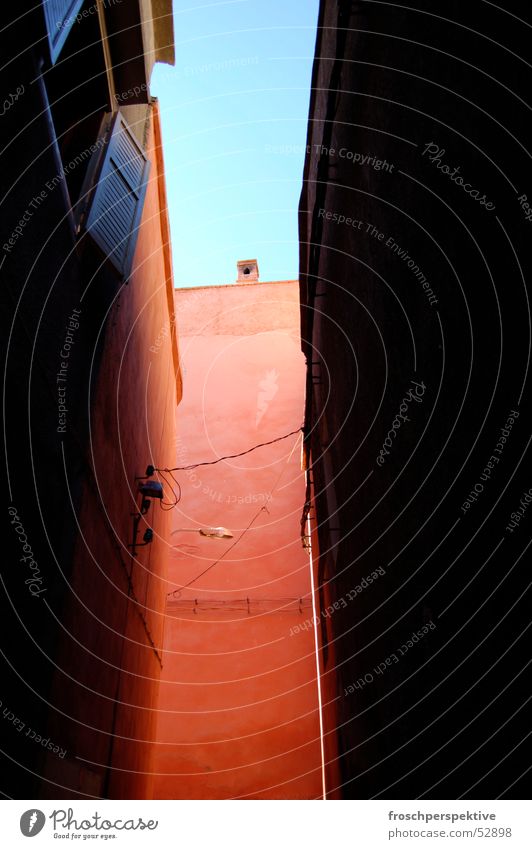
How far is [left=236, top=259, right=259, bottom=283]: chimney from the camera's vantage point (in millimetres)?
19991

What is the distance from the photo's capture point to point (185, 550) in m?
15.0

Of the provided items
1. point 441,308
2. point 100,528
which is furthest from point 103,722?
point 441,308

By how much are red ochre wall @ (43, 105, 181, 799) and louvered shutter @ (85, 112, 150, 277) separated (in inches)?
25.5

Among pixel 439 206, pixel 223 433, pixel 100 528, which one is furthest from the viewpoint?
pixel 223 433

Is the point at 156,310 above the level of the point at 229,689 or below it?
above

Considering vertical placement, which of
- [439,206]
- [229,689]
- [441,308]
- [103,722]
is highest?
[439,206]

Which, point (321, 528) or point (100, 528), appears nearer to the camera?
point (100, 528)

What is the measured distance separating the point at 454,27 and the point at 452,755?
3.33m

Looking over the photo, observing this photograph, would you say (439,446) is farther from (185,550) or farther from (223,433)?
(223,433)
